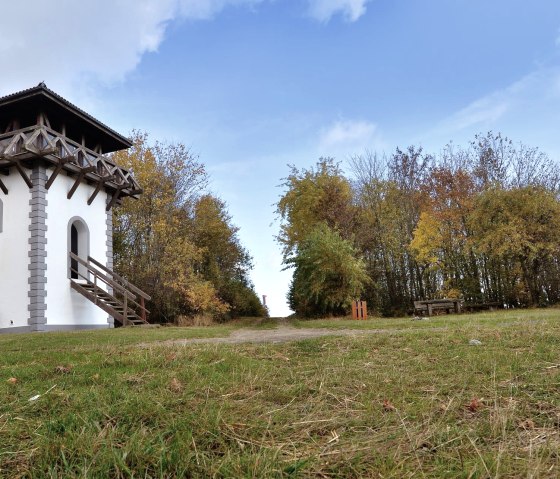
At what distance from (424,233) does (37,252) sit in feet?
63.3

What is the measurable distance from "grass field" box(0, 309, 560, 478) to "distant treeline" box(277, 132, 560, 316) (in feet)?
56.0

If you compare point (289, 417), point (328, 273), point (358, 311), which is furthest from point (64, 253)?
point (289, 417)

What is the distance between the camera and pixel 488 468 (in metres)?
1.85

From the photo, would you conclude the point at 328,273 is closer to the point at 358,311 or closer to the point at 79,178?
the point at 358,311

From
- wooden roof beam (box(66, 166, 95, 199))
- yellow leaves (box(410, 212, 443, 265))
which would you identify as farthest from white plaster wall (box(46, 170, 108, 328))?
yellow leaves (box(410, 212, 443, 265))

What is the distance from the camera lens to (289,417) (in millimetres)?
2670

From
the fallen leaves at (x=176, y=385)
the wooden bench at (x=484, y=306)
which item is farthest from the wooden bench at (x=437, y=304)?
the fallen leaves at (x=176, y=385)

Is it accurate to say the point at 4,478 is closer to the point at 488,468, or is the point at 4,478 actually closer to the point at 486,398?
the point at 488,468

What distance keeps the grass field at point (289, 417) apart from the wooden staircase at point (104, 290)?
12.3 metres

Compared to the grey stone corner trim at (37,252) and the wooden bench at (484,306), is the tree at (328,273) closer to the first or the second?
the wooden bench at (484,306)

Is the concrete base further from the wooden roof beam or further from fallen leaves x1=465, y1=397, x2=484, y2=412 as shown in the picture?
fallen leaves x1=465, y1=397, x2=484, y2=412

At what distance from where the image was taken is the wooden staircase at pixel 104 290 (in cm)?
1655

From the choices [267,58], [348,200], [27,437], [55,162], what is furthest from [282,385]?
[348,200]

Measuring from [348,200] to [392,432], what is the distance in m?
26.2
